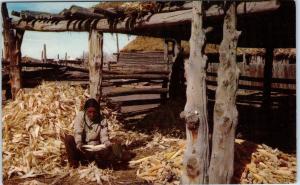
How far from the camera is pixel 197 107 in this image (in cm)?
512

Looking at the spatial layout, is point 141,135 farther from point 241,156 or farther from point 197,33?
point 197,33

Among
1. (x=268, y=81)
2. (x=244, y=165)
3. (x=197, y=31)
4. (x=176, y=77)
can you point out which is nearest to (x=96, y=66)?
(x=197, y=31)

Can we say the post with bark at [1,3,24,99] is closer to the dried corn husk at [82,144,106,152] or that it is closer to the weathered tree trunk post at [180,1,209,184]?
the dried corn husk at [82,144,106,152]

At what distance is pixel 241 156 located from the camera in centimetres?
609

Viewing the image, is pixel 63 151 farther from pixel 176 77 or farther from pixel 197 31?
pixel 176 77

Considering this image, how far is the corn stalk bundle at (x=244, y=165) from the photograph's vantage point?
18.9 ft

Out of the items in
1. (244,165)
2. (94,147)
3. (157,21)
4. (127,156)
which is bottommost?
(127,156)

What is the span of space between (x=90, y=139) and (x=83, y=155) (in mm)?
272

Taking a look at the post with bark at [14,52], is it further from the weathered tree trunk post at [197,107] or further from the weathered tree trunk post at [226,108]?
the weathered tree trunk post at [226,108]

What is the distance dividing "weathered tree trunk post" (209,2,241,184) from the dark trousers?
1.89 metres

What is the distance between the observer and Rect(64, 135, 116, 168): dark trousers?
632cm

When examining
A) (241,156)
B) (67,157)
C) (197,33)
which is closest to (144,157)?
(67,157)

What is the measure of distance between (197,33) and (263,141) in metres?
4.01

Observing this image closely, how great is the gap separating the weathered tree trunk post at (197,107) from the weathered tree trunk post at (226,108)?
0.45 feet
